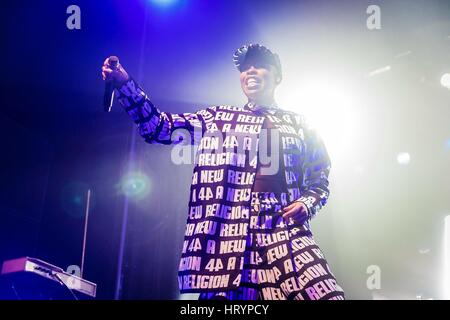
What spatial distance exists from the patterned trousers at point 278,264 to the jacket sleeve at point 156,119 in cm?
61

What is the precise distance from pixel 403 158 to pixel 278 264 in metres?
4.74

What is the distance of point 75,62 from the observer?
13.9ft

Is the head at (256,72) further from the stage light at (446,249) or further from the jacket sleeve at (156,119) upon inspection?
the stage light at (446,249)

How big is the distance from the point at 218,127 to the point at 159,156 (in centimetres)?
144

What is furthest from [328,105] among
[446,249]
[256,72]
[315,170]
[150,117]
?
[446,249]

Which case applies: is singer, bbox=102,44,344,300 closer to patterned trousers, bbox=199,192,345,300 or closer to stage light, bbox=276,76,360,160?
patterned trousers, bbox=199,192,345,300

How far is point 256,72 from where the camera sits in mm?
3162

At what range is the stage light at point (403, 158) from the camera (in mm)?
6750

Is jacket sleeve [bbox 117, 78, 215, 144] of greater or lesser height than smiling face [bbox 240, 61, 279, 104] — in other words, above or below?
below

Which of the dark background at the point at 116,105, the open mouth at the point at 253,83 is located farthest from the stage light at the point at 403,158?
the open mouth at the point at 253,83

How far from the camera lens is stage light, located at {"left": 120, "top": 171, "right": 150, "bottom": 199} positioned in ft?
13.4

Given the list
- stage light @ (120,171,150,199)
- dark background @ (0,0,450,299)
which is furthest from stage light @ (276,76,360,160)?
stage light @ (120,171,150,199)

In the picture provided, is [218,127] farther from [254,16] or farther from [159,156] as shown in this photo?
[254,16]
